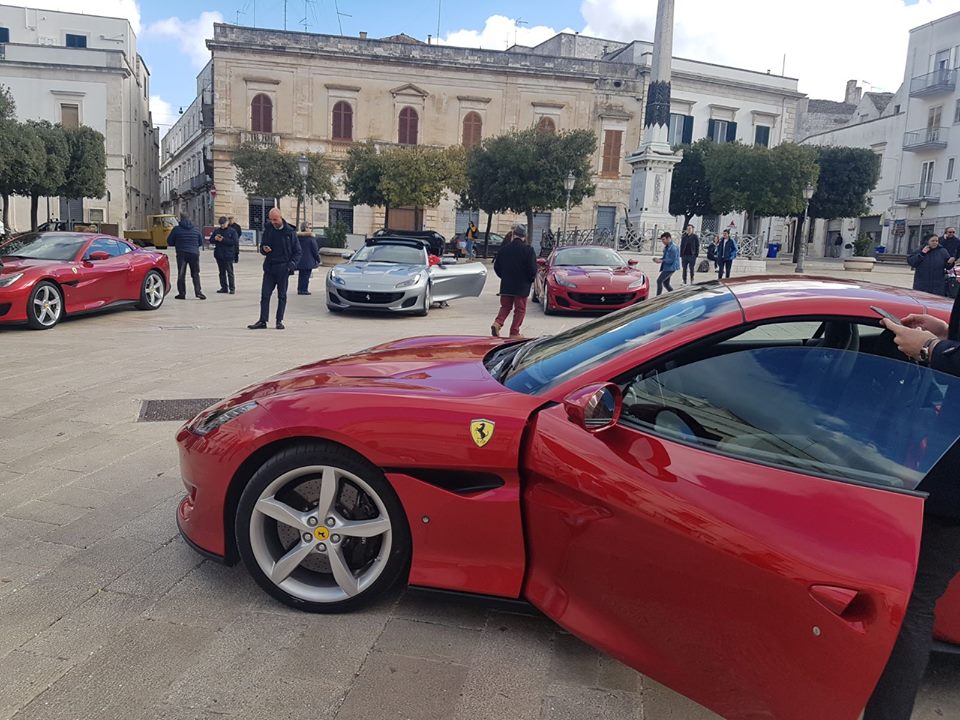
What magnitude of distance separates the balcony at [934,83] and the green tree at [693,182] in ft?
43.1

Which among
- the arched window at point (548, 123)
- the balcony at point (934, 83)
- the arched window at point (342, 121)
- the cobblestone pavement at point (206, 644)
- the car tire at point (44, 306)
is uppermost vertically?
the balcony at point (934, 83)

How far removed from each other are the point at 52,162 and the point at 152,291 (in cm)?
2690

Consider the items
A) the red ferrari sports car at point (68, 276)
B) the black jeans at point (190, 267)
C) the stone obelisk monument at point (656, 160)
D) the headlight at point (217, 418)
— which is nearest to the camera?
the headlight at point (217, 418)

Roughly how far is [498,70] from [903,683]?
159 feet

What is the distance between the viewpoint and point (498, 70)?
46062 mm

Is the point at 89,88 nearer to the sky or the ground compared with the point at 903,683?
nearer to the sky

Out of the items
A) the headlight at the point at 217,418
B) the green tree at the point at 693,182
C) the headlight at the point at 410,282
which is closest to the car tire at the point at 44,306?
the headlight at the point at 410,282

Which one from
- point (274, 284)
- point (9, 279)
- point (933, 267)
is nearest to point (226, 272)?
point (274, 284)

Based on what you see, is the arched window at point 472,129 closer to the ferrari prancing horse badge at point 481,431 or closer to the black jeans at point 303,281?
the black jeans at point 303,281

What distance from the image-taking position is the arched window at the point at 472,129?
1833 inches

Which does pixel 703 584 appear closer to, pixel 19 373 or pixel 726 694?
pixel 726 694

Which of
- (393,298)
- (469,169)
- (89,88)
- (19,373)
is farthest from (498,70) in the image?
(19,373)

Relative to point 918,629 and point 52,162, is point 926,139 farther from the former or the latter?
point 918,629

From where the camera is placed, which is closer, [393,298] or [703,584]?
[703,584]
